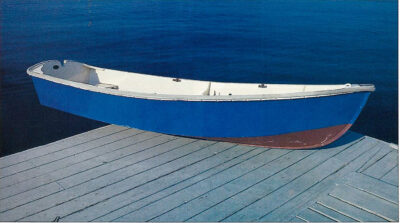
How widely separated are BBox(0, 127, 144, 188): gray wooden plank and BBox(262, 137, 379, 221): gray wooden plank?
257 cm

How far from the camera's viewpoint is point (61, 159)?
482cm

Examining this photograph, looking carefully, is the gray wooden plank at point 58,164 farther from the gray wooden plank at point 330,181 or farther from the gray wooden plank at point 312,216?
the gray wooden plank at point 312,216

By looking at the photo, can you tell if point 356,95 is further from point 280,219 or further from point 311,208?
point 280,219

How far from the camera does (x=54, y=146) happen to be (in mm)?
5164

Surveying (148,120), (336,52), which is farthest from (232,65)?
(148,120)

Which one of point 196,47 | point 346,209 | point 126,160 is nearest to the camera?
point 346,209

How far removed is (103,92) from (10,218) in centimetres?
211

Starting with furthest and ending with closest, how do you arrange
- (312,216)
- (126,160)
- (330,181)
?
1. (126,160)
2. (330,181)
3. (312,216)

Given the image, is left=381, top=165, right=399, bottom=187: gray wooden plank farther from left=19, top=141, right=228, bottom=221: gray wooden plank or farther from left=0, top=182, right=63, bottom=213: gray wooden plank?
left=0, top=182, right=63, bottom=213: gray wooden plank

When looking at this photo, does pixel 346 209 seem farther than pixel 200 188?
No

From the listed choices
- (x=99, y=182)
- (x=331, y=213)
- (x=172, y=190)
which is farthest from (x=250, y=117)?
(x=99, y=182)

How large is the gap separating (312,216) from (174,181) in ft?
5.12

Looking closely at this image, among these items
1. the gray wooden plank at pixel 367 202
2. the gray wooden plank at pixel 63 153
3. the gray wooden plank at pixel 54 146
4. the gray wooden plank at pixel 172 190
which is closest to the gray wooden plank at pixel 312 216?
the gray wooden plank at pixel 367 202

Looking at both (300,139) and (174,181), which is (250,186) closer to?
(174,181)
